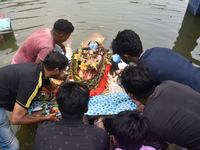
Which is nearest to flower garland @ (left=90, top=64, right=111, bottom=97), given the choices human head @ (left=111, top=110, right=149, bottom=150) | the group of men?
the group of men

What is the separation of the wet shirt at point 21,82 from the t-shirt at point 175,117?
1.49 m

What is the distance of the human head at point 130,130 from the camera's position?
5.07ft

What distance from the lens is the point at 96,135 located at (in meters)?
1.61

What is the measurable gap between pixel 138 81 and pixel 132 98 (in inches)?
13.4

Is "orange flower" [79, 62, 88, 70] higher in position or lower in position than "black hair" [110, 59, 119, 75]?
higher

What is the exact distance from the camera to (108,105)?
2.92 metres

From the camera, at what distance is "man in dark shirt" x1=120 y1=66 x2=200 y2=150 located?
1.75m

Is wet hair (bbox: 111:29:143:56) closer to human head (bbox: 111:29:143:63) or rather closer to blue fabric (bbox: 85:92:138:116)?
human head (bbox: 111:29:143:63)

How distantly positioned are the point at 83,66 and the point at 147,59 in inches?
76.6

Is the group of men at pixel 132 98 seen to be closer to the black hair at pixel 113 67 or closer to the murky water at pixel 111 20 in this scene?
the black hair at pixel 113 67

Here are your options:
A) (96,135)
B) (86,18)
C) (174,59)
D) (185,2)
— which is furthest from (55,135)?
(185,2)

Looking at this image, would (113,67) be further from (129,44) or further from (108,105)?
(129,44)

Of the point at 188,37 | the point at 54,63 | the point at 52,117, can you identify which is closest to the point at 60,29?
the point at 54,63

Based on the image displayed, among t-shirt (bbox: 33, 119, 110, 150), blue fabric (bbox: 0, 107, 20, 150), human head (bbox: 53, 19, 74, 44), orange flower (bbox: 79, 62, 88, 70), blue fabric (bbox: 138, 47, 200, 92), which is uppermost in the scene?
human head (bbox: 53, 19, 74, 44)
